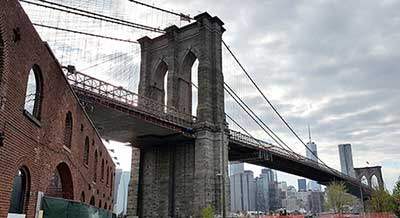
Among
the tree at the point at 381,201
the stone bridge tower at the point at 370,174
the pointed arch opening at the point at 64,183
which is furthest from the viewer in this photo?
the stone bridge tower at the point at 370,174

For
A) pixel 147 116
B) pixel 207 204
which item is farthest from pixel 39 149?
pixel 207 204

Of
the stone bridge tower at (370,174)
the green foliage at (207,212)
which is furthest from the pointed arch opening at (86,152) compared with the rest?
the stone bridge tower at (370,174)

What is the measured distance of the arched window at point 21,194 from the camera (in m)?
12.5

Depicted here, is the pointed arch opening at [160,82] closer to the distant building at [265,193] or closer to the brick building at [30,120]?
the brick building at [30,120]

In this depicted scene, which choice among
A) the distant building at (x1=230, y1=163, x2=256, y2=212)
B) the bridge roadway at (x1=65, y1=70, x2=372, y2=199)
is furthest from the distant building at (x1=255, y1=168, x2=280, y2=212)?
the bridge roadway at (x1=65, y1=70, x2=372, y2=199)

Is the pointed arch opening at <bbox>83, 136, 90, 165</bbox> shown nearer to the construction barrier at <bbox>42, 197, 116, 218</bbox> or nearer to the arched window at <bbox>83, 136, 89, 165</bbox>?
the arched window at <bbox>83, 136, 89, 165</bbox>

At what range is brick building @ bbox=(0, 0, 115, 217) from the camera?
1062 centimetres

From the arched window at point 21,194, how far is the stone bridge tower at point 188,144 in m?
28.1

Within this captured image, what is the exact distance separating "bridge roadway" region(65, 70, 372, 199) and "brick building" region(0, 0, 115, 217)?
45.3 feet

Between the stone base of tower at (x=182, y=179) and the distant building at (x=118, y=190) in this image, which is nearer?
the stone base of tower at (x=182, y=179)

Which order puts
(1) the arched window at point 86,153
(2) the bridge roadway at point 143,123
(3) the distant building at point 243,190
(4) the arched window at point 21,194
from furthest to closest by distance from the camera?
(3) the distant building at point 243,190
(2) the bridge roadway at point 143,123
(1) the arched window at point 86,153
(4) the arched window at point 21,194

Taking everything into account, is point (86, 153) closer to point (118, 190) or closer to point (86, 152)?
point (86, 152)

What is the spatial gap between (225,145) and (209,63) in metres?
9.56

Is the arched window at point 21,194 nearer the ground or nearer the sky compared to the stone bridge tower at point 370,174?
nearer the ground
